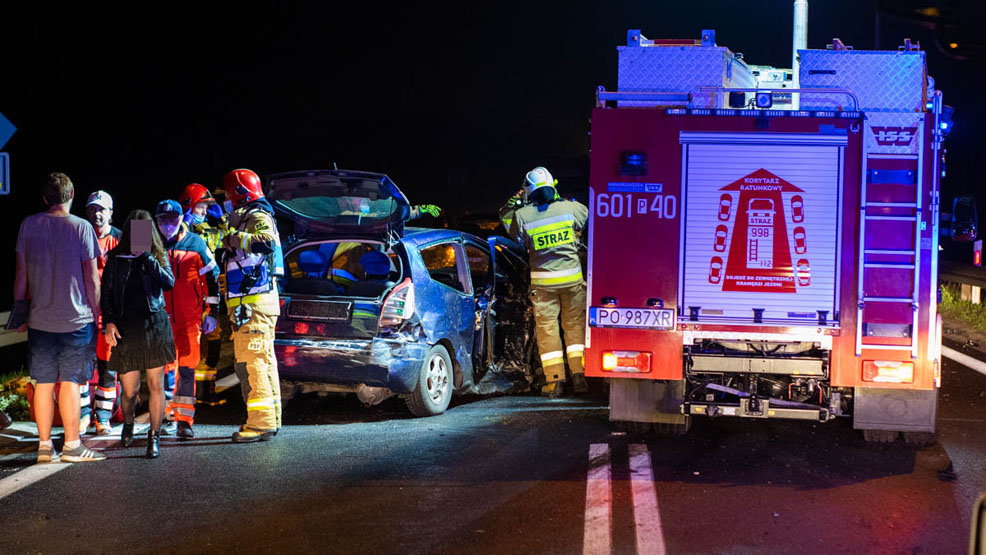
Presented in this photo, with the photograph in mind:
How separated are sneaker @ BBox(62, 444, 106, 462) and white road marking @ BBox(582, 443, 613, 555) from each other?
10.7 ft

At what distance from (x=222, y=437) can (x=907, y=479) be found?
4691mm

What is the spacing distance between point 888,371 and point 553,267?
127 inches

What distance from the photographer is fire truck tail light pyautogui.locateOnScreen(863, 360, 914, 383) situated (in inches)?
258

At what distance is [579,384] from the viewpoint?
9203 mm

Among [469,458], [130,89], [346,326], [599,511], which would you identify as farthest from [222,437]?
[130,89]

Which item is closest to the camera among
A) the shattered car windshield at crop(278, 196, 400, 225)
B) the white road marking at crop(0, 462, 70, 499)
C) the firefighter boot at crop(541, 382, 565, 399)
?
the white road marking at crop(0, 462, 70, 499)

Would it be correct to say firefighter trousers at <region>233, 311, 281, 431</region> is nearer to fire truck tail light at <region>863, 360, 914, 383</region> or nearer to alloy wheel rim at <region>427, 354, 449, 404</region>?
alloy wheel rim at <region>427, 354, 449, 404</region>

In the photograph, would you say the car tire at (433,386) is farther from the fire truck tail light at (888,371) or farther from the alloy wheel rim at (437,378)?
the fire truck tail light at (888,371)

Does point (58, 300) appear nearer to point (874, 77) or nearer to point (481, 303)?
point (481, 303)

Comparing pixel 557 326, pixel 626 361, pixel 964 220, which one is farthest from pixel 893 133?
pixel 557 326

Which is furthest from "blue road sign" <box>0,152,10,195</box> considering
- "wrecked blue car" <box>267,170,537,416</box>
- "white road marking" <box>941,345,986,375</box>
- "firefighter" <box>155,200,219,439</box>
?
"white road marking" <box>941,345,986,375</box>

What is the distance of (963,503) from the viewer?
570 cm

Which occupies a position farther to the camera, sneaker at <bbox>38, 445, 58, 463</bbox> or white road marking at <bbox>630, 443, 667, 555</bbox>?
sneaker at <bbox>38, 445, 58, 463</bbox>

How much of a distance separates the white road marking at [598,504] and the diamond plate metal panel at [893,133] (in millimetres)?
2645
